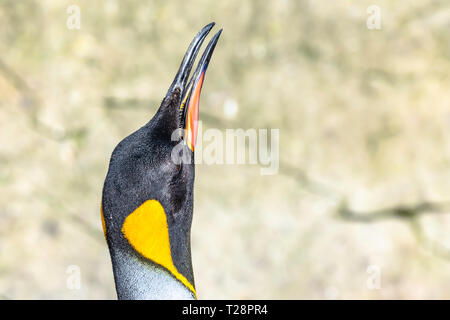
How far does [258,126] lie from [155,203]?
1399mm

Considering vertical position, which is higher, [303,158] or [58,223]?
Answer: [303,158]

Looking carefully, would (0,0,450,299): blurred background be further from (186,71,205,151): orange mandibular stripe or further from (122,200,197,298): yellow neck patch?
(122,200,197,298): yellow neck patch

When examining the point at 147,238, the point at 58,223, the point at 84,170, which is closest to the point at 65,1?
the point at 84,170

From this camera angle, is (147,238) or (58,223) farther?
(58,223)

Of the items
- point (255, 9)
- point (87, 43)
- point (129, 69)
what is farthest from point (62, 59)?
point (255, 9)

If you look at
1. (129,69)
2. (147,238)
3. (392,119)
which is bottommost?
(147,238)

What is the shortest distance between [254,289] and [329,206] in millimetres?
500

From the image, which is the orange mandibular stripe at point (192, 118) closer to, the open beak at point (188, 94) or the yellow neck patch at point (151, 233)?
the open beak at point (188, 94)

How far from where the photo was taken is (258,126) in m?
2.35

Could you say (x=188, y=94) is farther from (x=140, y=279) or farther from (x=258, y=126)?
(x=258, y=126)

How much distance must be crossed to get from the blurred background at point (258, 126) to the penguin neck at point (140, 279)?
1.28 meters

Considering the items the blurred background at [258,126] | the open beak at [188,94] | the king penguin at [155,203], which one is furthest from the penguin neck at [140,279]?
the blurred background at [258,126]

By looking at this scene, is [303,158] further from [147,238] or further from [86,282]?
[147,238]

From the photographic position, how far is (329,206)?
2.33 metres
